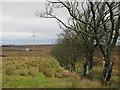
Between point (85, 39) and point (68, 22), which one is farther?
point (68, 22)

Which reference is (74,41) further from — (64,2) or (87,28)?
(64,2)

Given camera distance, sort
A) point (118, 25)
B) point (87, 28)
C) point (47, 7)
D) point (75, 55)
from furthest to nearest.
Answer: point (75, 55) → point (87, 28) → point (47, 7) → point (118, 25)

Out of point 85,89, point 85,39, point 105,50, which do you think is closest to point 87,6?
point 85,39

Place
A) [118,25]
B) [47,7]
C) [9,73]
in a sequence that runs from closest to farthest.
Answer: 1. [118,25]
2. [47,7]
3. [9,73]

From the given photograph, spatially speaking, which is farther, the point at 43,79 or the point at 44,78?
the point at 44,78

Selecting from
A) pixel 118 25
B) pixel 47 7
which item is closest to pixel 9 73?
pixel 47 7

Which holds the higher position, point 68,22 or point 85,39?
point 68,22

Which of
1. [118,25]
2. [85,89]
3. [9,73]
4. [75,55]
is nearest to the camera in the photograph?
[85,89]

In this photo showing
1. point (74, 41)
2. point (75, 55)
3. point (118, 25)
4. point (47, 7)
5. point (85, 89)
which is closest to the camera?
point (85, 89)

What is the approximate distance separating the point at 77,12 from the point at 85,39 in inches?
136

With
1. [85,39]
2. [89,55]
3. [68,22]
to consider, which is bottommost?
[89,55]

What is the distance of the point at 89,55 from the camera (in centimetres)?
2794

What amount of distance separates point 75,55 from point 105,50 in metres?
20.5

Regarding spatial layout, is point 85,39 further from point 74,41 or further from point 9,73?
point 9,73
